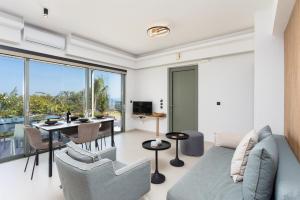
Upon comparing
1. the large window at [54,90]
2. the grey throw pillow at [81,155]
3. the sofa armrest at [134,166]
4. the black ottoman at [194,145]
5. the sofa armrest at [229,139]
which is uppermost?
the large window at [54,90]

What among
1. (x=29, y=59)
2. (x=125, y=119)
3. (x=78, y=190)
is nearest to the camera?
(x=78, y=190)

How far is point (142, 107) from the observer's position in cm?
595

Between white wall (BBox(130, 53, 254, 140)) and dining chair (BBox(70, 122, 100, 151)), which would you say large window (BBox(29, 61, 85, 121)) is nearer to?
dining chair (BBox(70, 122, 100, 151))

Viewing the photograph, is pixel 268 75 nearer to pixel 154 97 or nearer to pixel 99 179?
pixel 99 179

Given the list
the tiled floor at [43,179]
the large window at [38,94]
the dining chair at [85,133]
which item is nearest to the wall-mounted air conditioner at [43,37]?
the large window at [38,94]

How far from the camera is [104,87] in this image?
17.9 feet

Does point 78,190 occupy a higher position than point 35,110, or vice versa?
point 35,110

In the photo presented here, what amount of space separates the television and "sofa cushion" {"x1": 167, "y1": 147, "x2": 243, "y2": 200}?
12.4 feet

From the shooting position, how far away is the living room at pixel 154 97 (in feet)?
5.37

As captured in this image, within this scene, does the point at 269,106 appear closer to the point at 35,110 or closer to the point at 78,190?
the point at 78,190

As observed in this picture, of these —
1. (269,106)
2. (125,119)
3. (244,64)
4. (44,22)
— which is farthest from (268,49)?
(125,119)

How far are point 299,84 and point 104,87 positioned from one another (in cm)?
483

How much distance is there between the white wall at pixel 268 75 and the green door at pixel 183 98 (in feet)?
7.00

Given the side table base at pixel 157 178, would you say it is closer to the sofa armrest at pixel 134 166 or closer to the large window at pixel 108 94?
the sofa armrest at pixel 134 166
